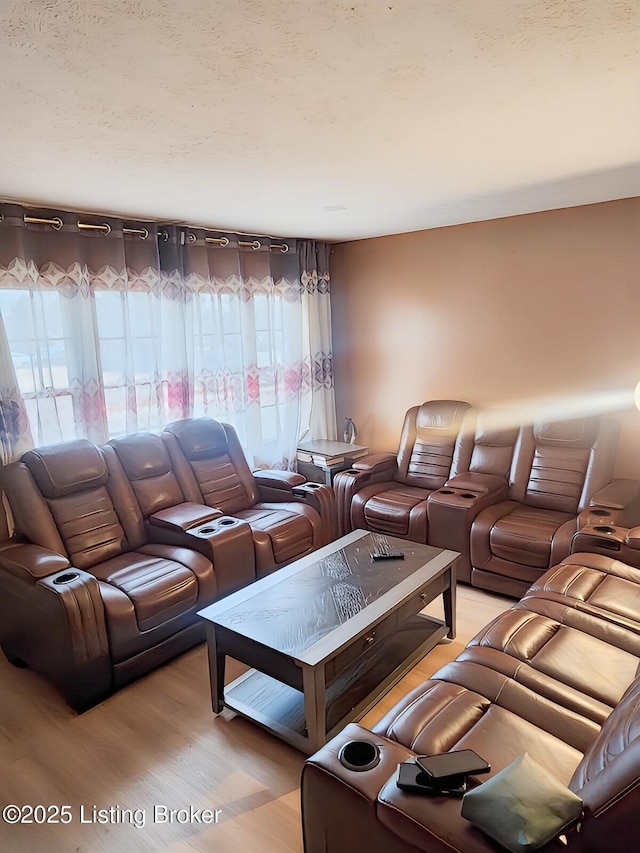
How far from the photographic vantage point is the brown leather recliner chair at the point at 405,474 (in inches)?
145

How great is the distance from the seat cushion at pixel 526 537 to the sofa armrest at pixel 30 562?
225 centimetres

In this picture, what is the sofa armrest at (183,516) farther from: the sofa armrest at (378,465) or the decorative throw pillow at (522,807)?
the decorative throw pillow at (522,807)

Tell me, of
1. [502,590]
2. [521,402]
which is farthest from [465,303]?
[502,590]

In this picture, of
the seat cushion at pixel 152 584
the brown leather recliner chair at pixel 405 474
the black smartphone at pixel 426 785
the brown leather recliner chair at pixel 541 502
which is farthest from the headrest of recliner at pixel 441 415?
the black smartphone at pixel 426 785

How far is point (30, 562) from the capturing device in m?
2.46

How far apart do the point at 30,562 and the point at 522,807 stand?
2165mm

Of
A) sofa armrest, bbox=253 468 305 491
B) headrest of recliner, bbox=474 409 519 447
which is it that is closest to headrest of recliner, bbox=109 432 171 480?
sofa armrest, bbox=253 468 305 491

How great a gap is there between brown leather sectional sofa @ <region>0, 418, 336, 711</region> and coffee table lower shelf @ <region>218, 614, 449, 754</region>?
505 mm

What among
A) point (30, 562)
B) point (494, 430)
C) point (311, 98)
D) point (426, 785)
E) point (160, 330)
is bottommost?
point (426, 785)

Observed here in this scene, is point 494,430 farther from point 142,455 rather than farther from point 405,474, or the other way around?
point 142,455

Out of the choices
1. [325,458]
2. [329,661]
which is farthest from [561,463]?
[329,661]

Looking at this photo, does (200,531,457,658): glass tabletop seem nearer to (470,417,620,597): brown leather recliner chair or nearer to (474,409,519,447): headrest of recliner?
(470,417,620,597): brown leather recliner chair

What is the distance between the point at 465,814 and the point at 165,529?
2.21 meters

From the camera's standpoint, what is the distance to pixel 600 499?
3051 mm
